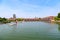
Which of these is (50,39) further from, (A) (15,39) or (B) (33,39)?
(A) (15,39)

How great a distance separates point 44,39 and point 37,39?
628 millimetres

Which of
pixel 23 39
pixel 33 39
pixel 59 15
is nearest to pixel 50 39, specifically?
pixel 33 39

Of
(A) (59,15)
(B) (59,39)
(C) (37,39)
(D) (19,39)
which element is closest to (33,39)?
(C) (37,39)

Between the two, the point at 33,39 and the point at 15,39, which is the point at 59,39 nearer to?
the point at 33,39

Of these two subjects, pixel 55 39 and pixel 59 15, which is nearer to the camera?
pixel 55 39

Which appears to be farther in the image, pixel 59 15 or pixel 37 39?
pixel 59 15

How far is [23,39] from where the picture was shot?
1259cm

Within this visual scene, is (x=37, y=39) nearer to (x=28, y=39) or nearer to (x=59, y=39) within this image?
(x=28, y=39)

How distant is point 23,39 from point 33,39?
0.88 metres

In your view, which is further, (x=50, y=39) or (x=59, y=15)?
(x=59, y=15)

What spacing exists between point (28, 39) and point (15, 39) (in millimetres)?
1159

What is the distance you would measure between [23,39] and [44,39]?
6.09 feet

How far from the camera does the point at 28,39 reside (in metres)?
12.5

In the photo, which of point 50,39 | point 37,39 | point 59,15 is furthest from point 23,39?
point 59,15
